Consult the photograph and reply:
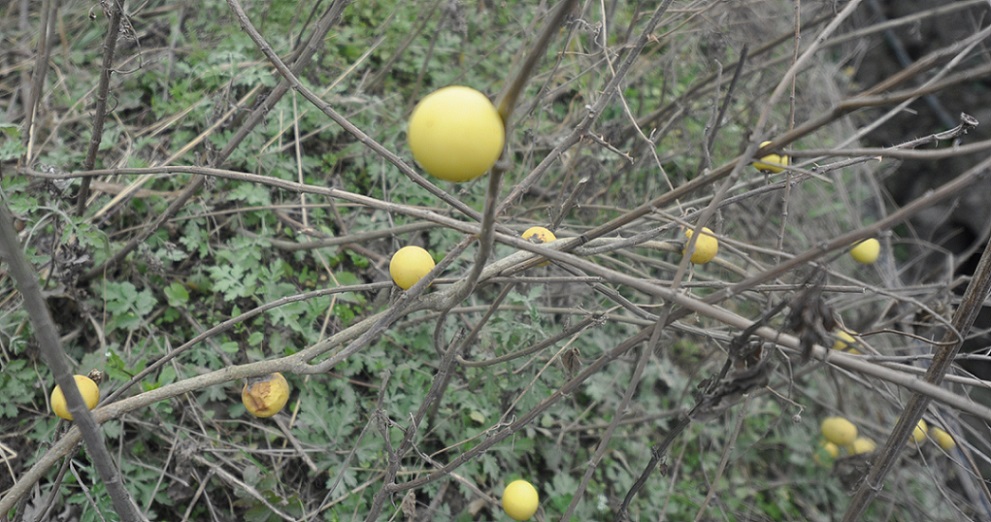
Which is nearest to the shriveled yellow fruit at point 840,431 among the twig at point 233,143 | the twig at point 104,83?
the twig at point 233,143

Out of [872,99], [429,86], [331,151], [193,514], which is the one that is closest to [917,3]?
[429,86]

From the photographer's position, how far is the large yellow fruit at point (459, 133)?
95 cm

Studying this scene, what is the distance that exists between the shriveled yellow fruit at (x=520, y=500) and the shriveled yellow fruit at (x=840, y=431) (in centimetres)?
167

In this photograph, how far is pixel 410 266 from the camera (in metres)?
1.75

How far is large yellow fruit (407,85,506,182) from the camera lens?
3.13ft

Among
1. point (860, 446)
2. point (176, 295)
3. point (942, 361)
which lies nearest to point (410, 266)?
point (176, 295)

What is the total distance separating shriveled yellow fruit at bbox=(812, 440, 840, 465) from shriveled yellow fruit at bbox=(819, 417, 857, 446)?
0.56ft

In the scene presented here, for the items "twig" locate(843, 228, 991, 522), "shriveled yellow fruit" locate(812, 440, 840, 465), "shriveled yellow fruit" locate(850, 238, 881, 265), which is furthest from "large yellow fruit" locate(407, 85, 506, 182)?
"shriveled yellow fruit" locate(812, 440, 840, 465)

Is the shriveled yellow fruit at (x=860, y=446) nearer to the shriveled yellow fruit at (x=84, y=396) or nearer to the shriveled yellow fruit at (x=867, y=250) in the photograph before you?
the shriveled yellow fruit at (x=867, y=250)

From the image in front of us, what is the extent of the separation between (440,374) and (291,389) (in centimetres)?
74

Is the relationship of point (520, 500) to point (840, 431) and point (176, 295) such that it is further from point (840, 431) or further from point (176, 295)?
point (840, 431)

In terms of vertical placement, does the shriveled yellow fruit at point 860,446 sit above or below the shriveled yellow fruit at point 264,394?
below

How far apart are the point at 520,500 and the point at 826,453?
6.46ft

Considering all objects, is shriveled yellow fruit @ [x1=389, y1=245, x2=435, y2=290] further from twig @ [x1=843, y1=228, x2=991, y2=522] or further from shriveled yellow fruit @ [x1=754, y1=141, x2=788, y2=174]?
twig @ [x1=843, y1=228, x2=991, y2=522]
